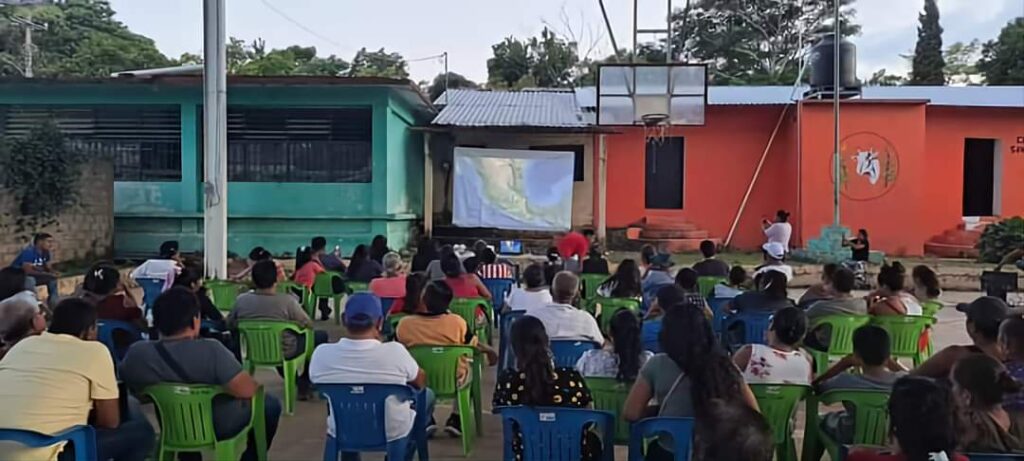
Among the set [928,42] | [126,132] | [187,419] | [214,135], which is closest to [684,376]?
[187,419]

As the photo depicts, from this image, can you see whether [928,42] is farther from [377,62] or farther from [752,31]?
[377,62]

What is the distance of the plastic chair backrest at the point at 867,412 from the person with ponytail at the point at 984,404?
57 cm

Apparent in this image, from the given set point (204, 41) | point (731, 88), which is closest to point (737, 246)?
point (731, 88)

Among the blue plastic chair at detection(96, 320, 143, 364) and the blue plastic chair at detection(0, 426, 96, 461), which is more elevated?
the blue plastic chair at detection(96, 320, 143, 364)

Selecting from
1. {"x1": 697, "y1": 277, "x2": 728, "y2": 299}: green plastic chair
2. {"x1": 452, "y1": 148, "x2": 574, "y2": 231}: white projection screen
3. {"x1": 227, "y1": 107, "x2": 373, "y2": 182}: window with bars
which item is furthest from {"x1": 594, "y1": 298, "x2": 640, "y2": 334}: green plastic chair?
{"x1": 452, "y1": 148, "x2": 574, "y2": 231}: white projection screen

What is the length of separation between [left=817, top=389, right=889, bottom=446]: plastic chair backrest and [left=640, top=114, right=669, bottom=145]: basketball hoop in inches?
423

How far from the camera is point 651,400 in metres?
3.68

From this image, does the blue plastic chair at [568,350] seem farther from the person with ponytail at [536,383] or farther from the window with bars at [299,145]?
the window with bars at [299,145]

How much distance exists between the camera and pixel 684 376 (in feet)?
11.7

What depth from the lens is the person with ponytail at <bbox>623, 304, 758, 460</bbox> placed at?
345cm

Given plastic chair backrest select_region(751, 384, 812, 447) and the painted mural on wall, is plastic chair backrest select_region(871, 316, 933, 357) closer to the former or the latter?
plastic chair backrest select_region(751, 384, 812, 447)

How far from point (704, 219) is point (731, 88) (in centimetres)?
432

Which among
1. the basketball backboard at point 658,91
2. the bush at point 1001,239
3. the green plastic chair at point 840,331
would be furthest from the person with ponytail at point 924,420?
the bush at point 1001,239

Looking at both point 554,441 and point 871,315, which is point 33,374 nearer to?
point 554,441
